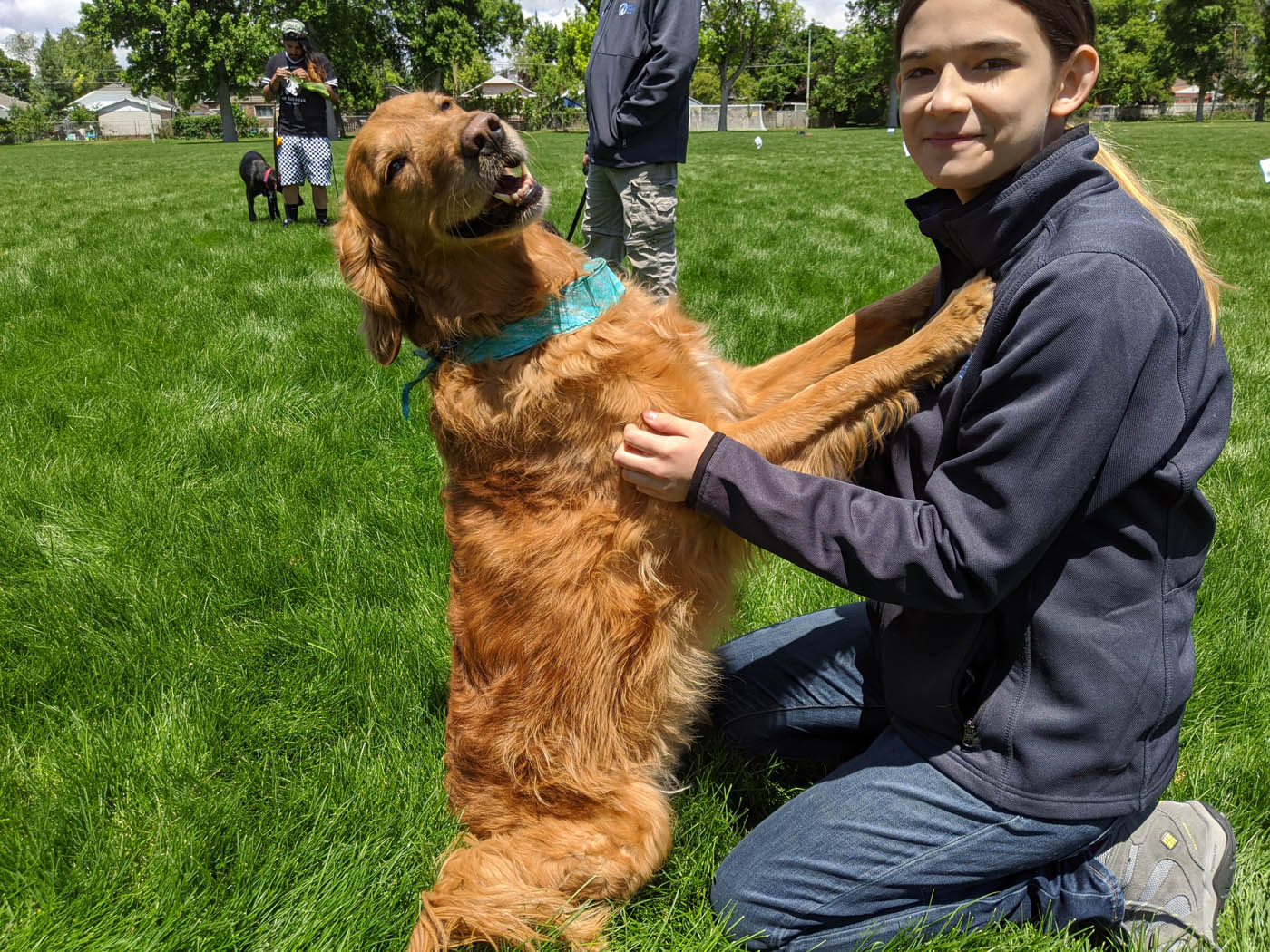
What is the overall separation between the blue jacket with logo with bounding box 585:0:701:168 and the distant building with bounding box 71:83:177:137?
79.5 meters

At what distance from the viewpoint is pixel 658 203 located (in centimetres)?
553

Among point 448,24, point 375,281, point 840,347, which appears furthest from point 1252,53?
point 375,281

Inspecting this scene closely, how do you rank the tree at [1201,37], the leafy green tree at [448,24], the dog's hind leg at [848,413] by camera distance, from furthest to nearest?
1. the tree at [1201,37]
2. the leafy green tree at [448,24]
3. the dog's hind leg at [848,413]

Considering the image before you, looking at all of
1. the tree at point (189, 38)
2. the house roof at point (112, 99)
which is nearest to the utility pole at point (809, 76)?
the tree at point (189, 38)

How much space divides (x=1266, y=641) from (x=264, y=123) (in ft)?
264

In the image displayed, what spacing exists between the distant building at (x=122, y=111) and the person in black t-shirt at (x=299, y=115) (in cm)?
7251

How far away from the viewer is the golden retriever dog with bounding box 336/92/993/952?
1.97 meters

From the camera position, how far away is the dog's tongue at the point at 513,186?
2.42 meters

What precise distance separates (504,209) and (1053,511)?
1711 millimetres

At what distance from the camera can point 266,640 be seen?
2.82m

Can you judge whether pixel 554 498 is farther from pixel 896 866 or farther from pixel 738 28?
pixel 738 28

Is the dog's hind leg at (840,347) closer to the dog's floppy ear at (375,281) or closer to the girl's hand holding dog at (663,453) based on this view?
the girl's hand holding dog at (663,453)

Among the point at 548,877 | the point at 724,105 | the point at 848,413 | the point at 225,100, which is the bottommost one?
the point at 548,877

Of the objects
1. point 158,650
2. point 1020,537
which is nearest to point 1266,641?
point 1020,537
